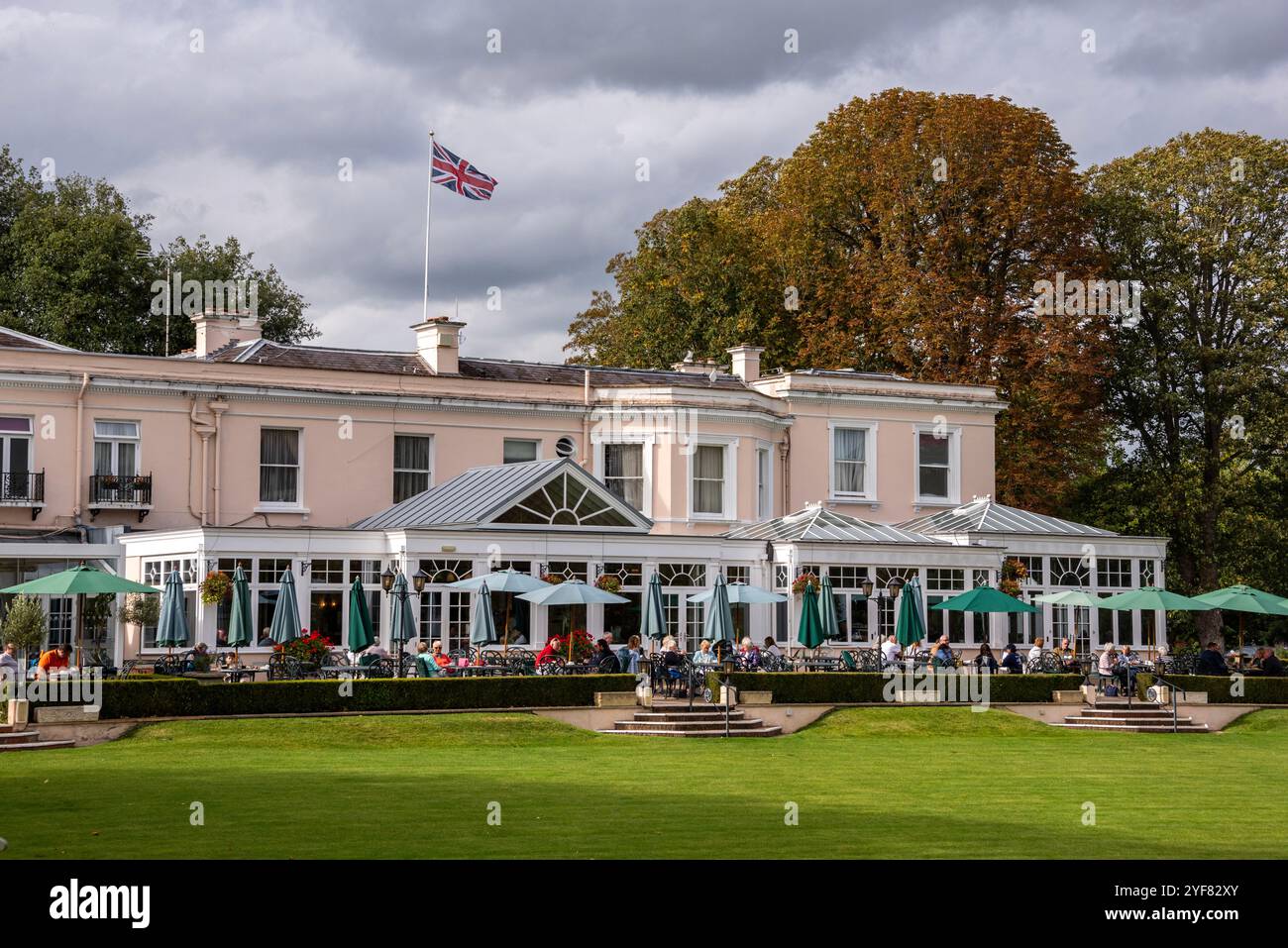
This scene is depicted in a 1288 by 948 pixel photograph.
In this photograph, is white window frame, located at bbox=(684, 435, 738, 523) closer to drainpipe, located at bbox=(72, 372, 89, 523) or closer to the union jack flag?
the union jack flag

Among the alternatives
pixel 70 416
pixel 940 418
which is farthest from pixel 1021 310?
pixel 70 416

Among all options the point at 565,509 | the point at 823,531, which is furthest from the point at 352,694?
the point at 823,531

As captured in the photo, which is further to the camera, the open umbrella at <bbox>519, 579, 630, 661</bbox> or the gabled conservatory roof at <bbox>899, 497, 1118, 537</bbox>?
the gabled conservatory roof at <bbox>899, 497, 1118, 537</bbox>

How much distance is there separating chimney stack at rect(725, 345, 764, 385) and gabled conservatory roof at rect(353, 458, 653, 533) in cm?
947

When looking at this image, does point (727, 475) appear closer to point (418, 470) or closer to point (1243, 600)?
point (418, 470)

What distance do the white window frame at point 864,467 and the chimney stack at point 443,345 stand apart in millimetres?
10004

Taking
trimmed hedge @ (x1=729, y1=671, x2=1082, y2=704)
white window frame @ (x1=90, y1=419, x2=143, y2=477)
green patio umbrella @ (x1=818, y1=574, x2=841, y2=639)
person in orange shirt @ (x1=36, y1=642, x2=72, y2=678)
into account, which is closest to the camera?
person in orange shirt @ (x1=36, y1=642, x2=72, y2=678)

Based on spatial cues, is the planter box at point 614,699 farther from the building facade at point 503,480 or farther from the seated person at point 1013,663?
the seated person at point 1013,663

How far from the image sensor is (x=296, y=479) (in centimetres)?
3994

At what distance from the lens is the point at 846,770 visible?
76.9 feet

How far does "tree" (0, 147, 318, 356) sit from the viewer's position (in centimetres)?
5206

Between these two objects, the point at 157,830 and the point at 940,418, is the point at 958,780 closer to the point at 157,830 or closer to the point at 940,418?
the point at 157,830

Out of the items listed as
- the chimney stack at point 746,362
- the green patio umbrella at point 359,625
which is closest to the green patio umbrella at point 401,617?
the green patio umbrella at point 359,625

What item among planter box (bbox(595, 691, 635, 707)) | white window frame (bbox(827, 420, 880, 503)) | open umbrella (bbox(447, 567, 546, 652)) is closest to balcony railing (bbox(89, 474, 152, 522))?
open umbrella (bbox(447, 567, 546, 652))
